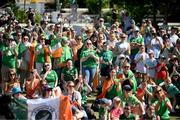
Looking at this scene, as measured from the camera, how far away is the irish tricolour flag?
34.9 feet

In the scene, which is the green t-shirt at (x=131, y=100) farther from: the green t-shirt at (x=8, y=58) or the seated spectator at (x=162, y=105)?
the green t-shirt at (x=8, y=58)

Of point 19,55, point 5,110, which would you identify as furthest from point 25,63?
point 5,110

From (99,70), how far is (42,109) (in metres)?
5.54

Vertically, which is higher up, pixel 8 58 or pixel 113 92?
pixel 8 58

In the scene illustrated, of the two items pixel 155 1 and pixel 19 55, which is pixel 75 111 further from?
pixel 155 1

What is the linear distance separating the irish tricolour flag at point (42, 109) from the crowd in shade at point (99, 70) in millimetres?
729

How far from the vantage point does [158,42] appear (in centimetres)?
1742

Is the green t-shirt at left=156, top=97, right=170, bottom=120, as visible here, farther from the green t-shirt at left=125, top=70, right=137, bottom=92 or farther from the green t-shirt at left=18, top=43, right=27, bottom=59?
the green t-shirt at left=18, top=43, right=27, bottom=59

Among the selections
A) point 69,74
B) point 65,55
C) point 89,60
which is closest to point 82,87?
point 69,74

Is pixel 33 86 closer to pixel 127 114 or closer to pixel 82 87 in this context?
pixel 82 87

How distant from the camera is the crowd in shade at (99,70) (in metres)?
12.7

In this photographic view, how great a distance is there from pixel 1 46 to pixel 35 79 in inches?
106

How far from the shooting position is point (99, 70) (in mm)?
16094

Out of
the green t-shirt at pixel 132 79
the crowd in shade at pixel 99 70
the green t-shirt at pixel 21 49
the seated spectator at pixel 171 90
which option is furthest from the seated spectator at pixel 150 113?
the green t-shirt at pixel 21 49
